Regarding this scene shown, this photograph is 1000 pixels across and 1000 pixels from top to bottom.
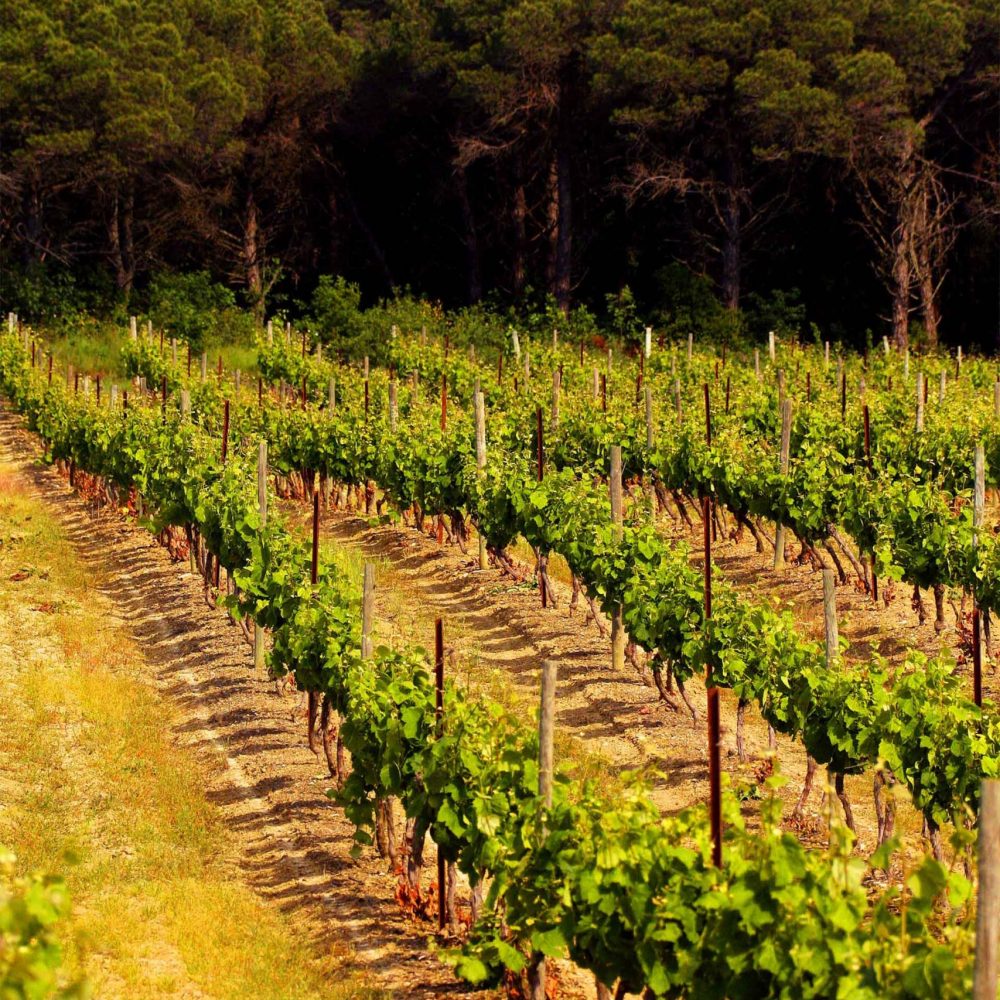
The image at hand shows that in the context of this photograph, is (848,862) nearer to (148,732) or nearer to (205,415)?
(148,732)

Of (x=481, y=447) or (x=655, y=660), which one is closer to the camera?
(x=655, y=660)

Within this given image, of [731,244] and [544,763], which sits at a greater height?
[731,244]

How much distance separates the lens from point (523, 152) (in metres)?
37.9

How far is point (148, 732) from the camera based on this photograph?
36.5 ft

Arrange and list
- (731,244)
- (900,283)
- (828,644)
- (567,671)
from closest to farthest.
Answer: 1. (828,644)
2. (567,671)
3. (900,283)
4. (731,244)

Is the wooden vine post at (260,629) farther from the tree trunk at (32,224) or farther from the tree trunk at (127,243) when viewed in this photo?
the tree trunk at (32,224)

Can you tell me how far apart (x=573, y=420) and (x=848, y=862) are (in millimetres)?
13408

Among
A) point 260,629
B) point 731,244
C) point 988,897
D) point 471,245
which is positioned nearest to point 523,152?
point 471,245

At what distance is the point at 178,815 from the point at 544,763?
348 cm

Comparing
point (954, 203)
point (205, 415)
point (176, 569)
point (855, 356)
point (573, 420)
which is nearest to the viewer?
point (176, 569)

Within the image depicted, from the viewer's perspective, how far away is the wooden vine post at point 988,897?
480 centimetres

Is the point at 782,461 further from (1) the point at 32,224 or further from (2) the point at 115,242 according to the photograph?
(1) the point at 32,224

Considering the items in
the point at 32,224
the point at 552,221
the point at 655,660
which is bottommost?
the point at 655,660

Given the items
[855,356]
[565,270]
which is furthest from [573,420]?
[565,270]
